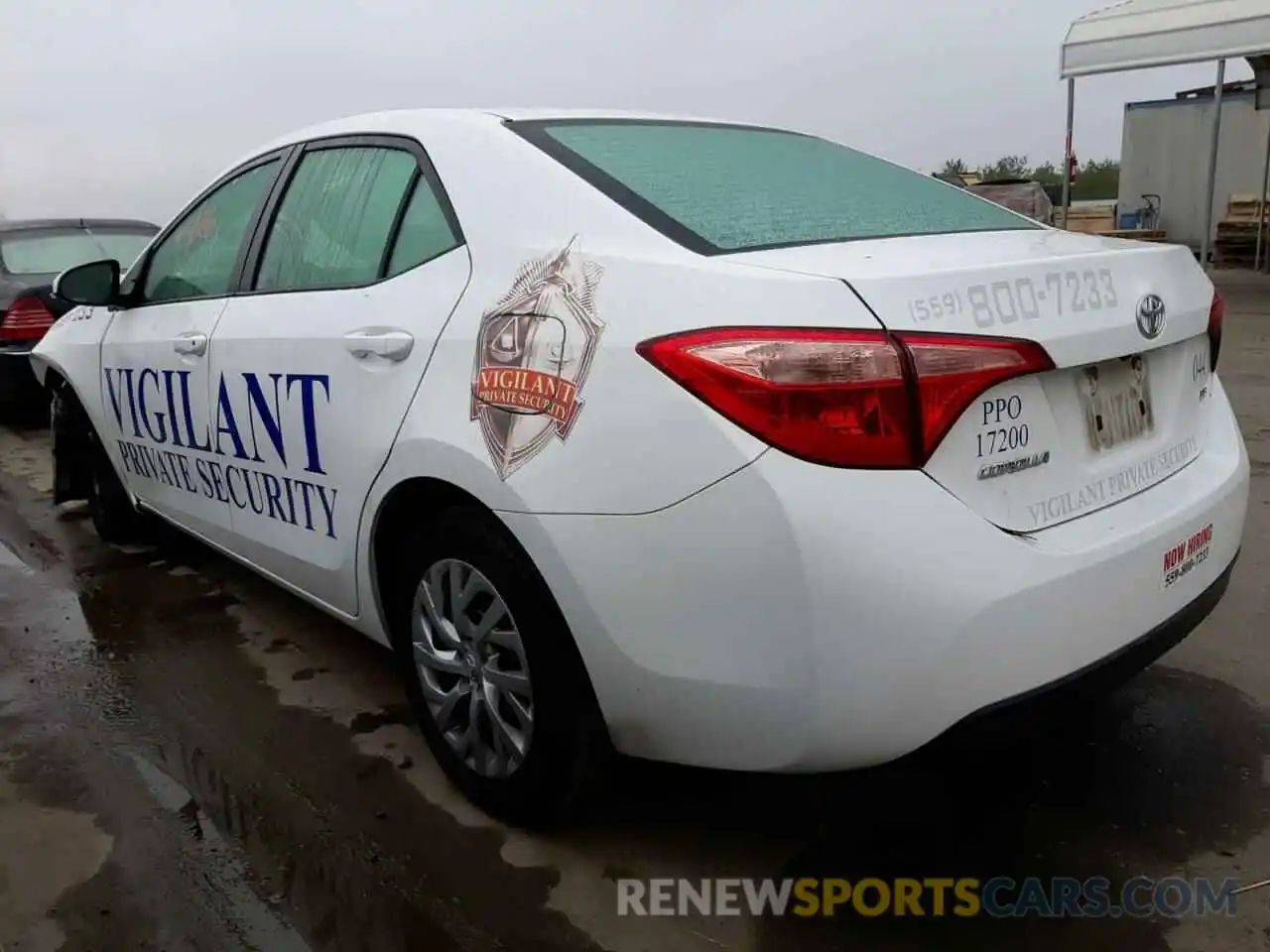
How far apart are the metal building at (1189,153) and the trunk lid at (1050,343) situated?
18.5m

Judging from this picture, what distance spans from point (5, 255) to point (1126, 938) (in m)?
8.00

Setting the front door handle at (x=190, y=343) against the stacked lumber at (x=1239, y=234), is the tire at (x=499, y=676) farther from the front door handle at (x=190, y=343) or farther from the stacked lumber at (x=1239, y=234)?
the stacked lumber at (x=1239, y=234)

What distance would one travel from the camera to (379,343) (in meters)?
2.47

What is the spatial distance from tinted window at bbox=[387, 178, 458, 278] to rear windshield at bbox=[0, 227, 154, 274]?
18.7 feet

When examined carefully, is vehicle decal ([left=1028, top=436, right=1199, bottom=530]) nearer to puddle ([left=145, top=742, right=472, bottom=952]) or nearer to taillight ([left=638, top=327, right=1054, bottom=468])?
taillight ([left=638, top=327, right=1054, bottom=468])

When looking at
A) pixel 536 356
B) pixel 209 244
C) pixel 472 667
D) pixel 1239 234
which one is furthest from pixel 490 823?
pixel 1239 234

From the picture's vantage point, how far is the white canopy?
11484 mm

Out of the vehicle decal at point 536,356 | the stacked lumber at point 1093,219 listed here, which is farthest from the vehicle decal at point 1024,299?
the stacked lumber at point 1093,219

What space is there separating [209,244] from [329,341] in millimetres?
1174

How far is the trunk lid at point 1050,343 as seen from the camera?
1810mm

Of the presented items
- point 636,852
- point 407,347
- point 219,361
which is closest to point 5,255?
point 219,361

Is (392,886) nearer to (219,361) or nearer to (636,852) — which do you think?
(636,852)

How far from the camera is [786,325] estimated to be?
5.83 feet

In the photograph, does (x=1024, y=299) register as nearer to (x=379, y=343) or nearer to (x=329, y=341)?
(x=379, y=343)
